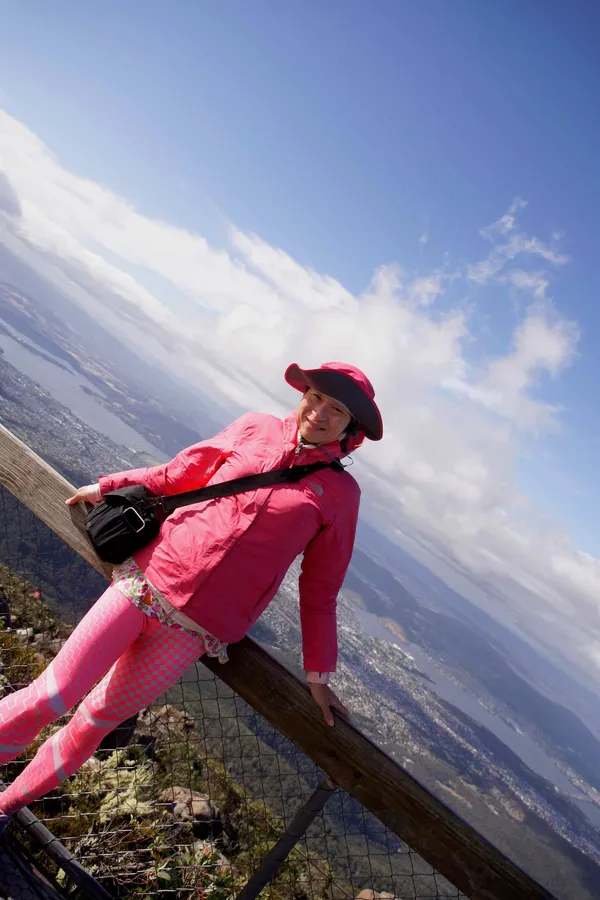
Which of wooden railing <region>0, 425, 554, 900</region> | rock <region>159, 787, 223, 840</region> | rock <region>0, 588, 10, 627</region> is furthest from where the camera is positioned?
rock <region>0, 588, 10, 627</region>

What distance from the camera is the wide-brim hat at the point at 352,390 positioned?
2484mm

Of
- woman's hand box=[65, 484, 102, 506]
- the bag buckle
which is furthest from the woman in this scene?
woman's hand box=[65, 484, 102, 506]

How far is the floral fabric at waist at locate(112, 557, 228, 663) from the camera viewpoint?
2.28 m

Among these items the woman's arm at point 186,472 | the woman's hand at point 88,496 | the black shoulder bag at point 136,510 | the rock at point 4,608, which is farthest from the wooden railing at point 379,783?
the rock at point 4,608

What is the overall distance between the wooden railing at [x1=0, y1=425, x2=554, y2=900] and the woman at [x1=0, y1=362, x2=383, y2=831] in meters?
0.13

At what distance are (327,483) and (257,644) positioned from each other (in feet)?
2.87

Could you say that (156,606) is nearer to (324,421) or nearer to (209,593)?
(209,593)

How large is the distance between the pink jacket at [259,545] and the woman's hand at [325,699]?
87 mm

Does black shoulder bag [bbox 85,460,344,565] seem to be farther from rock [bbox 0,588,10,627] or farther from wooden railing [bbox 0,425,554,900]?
rock [bbox 0,588,10,627]

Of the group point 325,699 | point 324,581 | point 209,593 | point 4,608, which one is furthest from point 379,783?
point 4,608

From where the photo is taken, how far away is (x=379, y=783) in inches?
91.0

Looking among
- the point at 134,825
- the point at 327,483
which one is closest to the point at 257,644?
the point at 327,483

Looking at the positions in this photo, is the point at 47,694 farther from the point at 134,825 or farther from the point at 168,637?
the point at 134,825

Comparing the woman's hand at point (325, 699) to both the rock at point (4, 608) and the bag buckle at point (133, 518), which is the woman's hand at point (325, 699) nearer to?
the bag buckle at point (133, 518)
